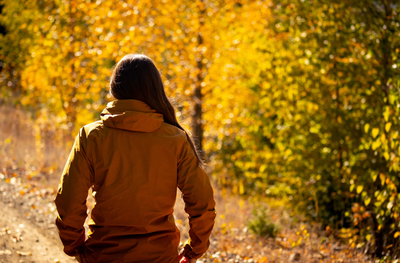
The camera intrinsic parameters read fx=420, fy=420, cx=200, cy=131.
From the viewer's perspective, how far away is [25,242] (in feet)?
13.6

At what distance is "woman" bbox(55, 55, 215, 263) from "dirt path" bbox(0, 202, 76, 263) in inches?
87.7

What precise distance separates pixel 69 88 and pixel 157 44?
224 centimetres

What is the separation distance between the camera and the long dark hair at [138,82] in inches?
74.3

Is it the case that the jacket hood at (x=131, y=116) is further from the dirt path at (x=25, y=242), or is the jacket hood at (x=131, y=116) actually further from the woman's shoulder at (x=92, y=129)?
the dirt path at (x=25, y=242)

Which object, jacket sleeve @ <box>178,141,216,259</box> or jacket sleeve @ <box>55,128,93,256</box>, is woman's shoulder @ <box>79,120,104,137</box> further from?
jacket sleeve @ <box>178,141,216,259</box>

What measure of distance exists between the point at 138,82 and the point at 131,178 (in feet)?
1.41

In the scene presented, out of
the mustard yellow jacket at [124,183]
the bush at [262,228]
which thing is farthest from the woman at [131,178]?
the bush at [262,228]

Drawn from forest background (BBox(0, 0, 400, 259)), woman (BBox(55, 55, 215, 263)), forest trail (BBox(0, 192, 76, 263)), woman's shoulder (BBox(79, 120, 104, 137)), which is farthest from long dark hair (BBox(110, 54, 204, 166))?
forest trail (BBox(0, 192, 76, 263))

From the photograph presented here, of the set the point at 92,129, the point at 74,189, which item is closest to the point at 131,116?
the point at 92,129

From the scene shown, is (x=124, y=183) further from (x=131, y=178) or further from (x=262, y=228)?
(x=262, y=228)

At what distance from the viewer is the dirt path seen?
382 centimetres

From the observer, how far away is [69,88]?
832 centimetres

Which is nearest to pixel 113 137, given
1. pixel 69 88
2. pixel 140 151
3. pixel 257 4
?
pixel 140 151

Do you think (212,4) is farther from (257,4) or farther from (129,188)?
(129,188)
